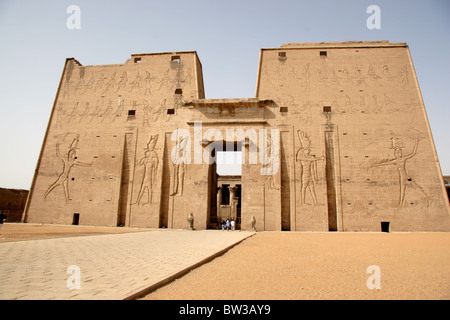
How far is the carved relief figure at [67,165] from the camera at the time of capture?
1894cm

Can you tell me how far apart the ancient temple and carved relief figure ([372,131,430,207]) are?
68 millimetres

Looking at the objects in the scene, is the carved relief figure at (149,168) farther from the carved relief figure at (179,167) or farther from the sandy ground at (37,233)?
the sandy ground at (37,233)

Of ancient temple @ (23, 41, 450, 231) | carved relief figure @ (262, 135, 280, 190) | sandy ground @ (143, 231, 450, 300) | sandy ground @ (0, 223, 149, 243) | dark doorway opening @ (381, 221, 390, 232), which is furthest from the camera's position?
carved relief figure @ (262, 135, 280, 190)

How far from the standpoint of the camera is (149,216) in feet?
58.1

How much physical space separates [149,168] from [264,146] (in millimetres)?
8026

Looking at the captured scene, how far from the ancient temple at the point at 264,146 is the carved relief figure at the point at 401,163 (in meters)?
0.07

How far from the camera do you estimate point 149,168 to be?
18.4 m

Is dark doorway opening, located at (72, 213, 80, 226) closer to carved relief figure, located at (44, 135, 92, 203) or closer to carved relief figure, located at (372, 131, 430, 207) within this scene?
carved relief figure, located at (44, 135, 92, 203)

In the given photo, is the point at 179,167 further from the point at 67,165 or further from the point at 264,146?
the point at 67,165

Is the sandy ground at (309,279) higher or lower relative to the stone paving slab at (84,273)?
lower

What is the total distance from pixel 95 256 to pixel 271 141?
1382 cm

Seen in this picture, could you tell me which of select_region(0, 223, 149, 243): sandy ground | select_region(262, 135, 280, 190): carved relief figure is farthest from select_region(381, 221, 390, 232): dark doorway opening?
select_region(0, 223, 149, 243): sandy ground

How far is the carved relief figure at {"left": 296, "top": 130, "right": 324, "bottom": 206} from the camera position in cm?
1697

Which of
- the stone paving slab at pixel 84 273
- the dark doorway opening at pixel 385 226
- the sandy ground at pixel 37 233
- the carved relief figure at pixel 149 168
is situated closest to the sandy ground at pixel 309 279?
the stone paving slab at pixel 84 273
